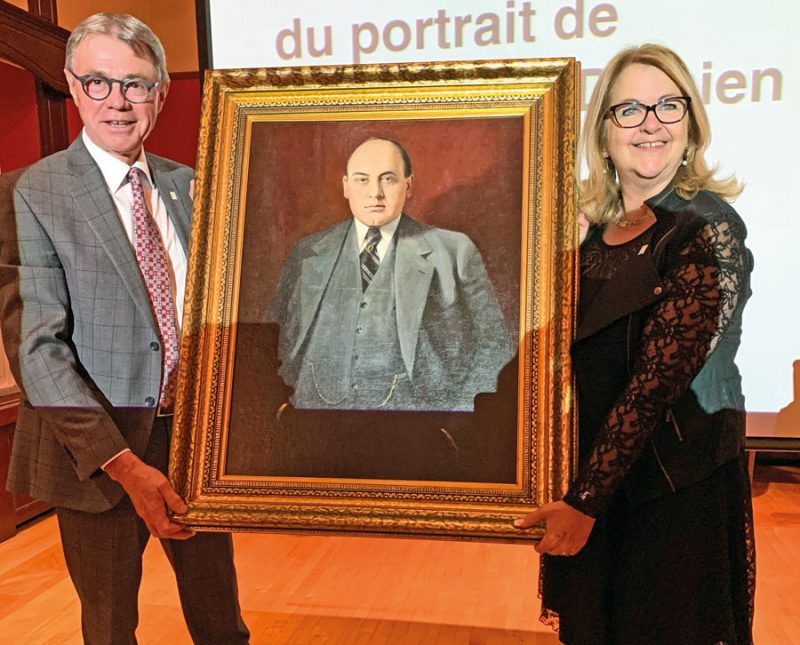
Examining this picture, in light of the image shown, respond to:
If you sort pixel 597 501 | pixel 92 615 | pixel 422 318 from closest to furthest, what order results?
pixel 597 501, pixel 422 318, pixel 92 615

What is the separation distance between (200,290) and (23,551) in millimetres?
2864

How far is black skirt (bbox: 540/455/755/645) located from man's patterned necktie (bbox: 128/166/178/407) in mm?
995

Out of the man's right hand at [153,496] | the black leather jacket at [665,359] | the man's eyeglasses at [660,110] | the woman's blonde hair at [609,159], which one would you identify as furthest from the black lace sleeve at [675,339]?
the man's right hand at [153,496]

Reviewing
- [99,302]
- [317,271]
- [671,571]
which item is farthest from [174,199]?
[671,571]

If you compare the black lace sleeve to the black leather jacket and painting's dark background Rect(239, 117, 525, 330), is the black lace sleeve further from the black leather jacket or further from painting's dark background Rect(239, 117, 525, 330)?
painting's dark background Rect(239, 117, 525, 330)

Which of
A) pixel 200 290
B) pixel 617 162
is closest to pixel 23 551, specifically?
pixel 200 290

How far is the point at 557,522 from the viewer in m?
1.25

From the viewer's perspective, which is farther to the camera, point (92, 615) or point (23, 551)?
point (23, 551)

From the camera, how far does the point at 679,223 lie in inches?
52.2

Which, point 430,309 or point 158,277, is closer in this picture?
point 430,309

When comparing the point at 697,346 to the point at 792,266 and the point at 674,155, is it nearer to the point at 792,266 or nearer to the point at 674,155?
the point at 674,155

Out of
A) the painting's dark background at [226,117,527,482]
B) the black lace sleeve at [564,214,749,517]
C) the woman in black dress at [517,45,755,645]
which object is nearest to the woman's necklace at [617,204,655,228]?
the woman in black dress at [517,45,755,645]

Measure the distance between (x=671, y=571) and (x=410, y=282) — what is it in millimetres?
772

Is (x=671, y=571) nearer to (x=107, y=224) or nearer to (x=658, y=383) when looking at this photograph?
(x=658, y=383)
